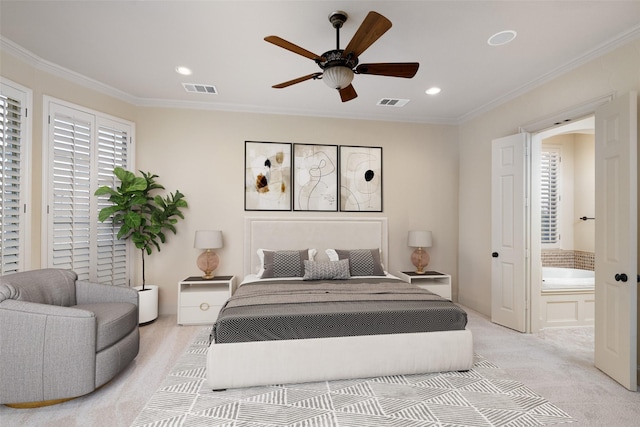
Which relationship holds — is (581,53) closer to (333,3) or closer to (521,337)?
(333,3)

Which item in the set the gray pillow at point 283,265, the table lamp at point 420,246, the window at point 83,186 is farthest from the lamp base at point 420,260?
the window at point 83,186

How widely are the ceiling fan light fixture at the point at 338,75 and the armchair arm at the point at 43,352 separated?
2.49 metres

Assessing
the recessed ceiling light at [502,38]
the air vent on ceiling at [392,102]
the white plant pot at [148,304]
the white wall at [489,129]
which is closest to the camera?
the recessed ceiling light at [502,38]

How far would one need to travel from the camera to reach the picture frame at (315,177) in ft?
14.9

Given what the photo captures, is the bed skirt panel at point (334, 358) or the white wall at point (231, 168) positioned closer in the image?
the bed skirt panel at point (334, 358)

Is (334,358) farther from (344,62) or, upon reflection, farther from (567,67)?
(567,67)

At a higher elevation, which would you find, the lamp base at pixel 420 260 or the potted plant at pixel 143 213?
the potted plant at pixel 143 213

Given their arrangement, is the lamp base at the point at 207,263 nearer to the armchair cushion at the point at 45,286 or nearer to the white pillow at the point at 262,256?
the white pillow at the point at 262,256

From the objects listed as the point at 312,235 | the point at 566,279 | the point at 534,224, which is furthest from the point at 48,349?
the point at 566,279

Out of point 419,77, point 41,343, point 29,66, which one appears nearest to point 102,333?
point 41,343

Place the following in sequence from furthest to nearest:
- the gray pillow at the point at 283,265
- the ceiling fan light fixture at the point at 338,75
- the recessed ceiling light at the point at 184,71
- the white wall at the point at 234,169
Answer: the white wall at the point at 234,169 < the gray pillow at the point at 283,265 < the recessed ceiling light at the point at 184,71 < the ceiling fan light fixture at the point at 338,75

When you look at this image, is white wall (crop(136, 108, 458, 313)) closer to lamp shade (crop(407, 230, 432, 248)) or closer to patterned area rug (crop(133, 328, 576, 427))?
lamp shade (crop(407, 230, 432, 248))

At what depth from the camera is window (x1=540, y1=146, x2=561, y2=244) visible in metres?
5.14

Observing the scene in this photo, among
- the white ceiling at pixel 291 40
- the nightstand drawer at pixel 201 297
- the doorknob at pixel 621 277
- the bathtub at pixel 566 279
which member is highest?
the white ceiling at pixel 291 40
